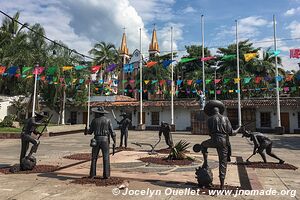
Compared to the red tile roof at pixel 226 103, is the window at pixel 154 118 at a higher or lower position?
lower

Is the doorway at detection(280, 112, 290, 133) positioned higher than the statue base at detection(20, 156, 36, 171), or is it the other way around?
the doorway at detection(280, 112, 290, 133)

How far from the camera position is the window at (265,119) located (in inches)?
1129

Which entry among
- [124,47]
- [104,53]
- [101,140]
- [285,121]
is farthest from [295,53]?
[124,47]

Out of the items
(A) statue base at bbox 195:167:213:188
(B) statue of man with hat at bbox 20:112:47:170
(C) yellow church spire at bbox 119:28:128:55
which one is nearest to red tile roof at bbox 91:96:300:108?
(C) yellow church spire at bbox 119:28:128:55

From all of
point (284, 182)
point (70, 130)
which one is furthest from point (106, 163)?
point (70, 130)

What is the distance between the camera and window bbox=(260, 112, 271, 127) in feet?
94.1

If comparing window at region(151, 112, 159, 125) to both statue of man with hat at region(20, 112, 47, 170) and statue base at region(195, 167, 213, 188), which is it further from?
statue base at region(195, 167, 213, 188)

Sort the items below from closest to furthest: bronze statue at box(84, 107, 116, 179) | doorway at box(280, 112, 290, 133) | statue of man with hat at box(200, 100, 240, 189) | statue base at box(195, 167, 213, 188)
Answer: statue of man with hat at box(200, 100, 240, 189)
statue base at box(195, 167, 213, 188)
bronze statue at box(84, 107, 116, 179)
doorway at box(280, 112, 290, 133)

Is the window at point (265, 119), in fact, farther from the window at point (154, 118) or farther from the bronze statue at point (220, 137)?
the bronze statue at point (220, 137)

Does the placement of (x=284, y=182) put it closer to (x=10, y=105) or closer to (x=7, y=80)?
(x=7, y=80)

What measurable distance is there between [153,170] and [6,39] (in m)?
23.3

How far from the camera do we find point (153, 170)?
8.31m

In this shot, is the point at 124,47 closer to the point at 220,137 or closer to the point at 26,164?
the point at 26,164

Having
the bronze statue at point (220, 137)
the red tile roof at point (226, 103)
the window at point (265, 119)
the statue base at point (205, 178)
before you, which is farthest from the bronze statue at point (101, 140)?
the window at point (265, 119)
